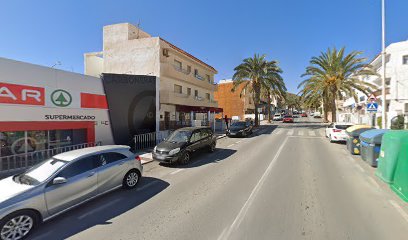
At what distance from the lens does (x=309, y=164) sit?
8977 millimetres

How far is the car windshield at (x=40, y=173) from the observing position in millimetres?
4832

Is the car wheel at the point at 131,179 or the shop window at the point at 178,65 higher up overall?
the shop window at the point at 178,65

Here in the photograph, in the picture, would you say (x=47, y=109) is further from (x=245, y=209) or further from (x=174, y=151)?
(x=245, y=209)

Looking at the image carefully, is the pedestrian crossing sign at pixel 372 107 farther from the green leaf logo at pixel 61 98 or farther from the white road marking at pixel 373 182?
the green leaf logo at pixel 61 98

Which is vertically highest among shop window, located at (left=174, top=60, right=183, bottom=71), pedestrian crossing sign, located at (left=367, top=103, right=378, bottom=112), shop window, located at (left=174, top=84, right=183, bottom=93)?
shop window, located at (left=174, top=60, right=183, bottom=71)

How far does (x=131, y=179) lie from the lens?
669 centimetres

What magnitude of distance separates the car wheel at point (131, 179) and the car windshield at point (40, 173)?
72.7 inches

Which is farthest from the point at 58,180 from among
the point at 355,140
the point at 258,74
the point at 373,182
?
the point at 258,74

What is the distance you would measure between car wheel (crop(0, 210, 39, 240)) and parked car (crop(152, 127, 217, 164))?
5197 millimetres

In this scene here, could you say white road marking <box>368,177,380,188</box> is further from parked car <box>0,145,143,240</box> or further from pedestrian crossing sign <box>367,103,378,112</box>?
parked car <box>0,145,143,240</box>

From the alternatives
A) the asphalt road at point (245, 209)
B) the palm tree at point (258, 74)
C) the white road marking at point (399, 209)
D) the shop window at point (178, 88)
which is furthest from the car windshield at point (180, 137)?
the palm tree at point (258, 74)

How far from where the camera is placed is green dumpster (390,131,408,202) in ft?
14.6

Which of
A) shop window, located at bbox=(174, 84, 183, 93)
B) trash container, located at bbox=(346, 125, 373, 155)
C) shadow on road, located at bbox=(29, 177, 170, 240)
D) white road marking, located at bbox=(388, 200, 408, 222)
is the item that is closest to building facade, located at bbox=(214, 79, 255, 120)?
shop window, located at bbox=(174, 84, 183, 93)

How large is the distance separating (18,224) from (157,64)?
1691 centimetres
